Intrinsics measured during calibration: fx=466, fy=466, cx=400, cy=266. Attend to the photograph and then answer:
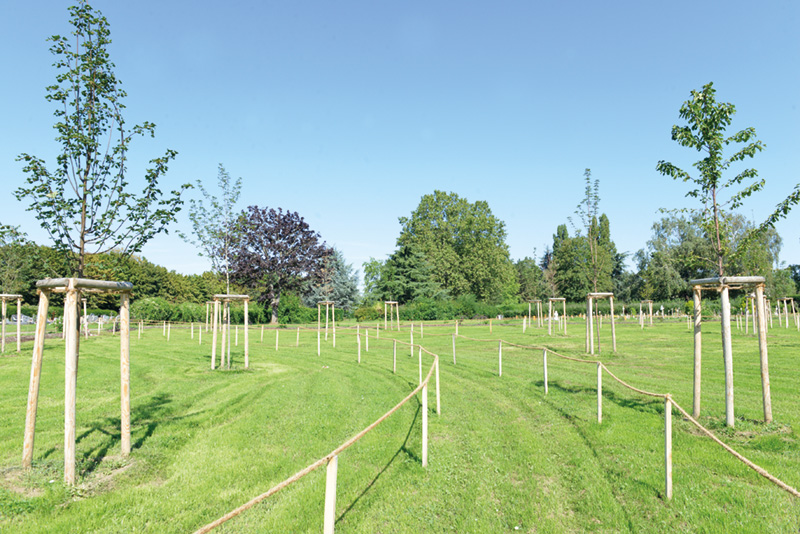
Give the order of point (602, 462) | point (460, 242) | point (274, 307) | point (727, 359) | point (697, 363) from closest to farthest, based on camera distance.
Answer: point (602, 462)
point (727, 359)
point (697, 363)
point (274, 307)
point (460, 242)

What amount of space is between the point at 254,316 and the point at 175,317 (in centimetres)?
819

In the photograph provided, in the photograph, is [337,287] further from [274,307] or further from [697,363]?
[697,363]

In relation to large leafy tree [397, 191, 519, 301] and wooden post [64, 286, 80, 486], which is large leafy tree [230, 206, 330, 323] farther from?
wooden post [64, 286, 80, 486]

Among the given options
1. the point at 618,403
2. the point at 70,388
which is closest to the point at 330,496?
the point at 70,388

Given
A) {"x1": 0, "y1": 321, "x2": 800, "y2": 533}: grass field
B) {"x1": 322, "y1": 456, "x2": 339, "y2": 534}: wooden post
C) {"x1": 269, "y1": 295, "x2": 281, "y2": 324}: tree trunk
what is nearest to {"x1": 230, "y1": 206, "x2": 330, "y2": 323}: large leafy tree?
{"x1": 269, "y1": 295, "x2": 281, "y2": 324}: tree trunk

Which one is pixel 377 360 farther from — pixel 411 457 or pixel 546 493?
pixel 546 493

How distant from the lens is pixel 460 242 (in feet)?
240

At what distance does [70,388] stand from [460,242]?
2715 inches

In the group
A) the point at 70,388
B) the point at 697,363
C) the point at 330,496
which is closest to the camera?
the point at 330,496

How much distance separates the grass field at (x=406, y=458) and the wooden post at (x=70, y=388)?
273 mm

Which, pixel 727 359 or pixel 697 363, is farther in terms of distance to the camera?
pixel 697 363

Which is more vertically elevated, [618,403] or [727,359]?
[727,359]

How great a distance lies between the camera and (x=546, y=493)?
5.83m

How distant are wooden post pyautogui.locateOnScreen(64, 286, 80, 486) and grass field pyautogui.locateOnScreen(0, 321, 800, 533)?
273 mm
